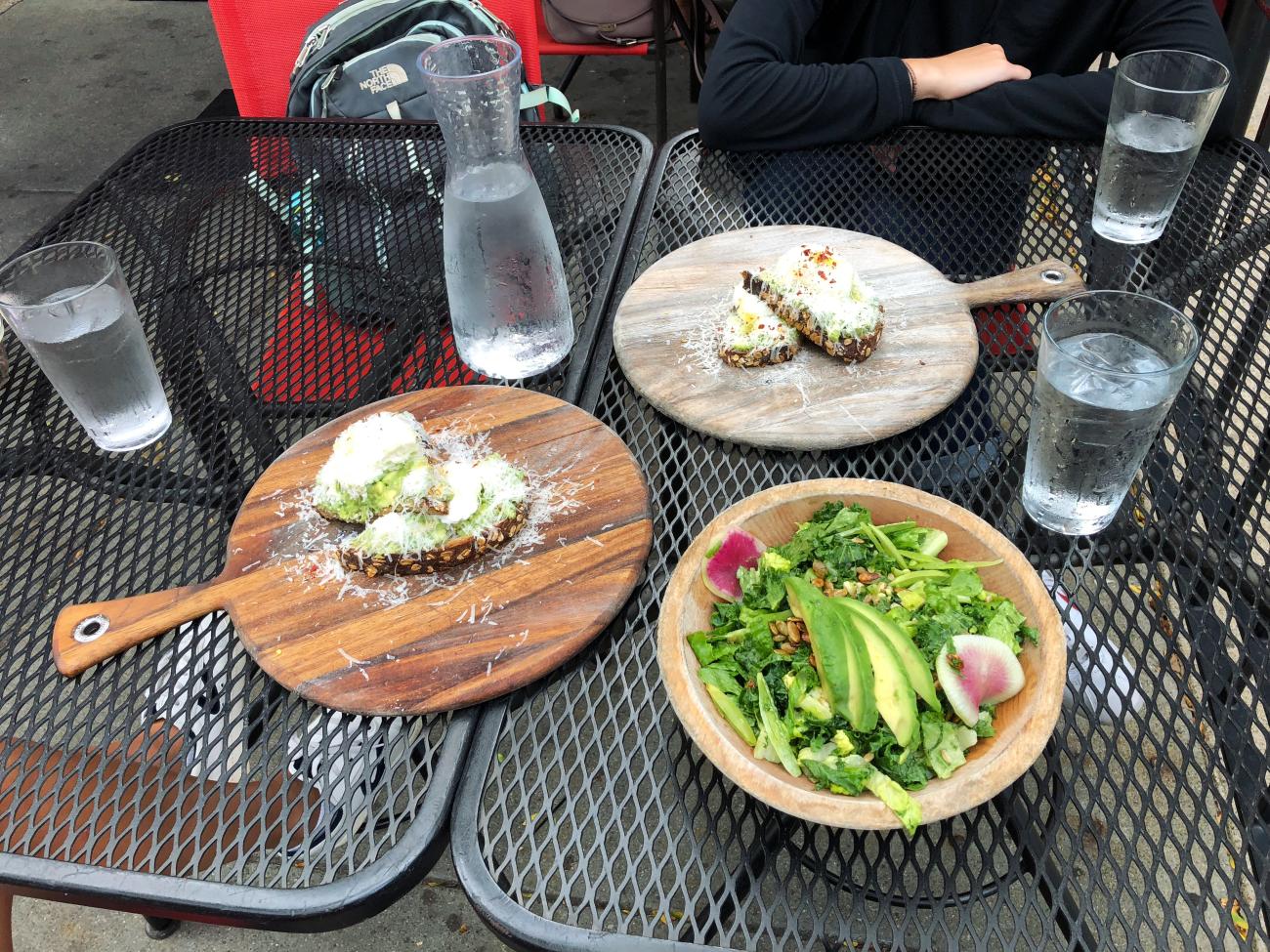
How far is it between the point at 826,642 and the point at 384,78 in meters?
1.98

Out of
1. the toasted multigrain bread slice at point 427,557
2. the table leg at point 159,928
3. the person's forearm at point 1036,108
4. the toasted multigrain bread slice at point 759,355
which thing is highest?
the person's forearm at point 1036,108

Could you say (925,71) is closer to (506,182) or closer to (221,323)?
(506,182)

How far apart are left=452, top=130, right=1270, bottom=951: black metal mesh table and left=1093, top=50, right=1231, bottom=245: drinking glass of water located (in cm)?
5

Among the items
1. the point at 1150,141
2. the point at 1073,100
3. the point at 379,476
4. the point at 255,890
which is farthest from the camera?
the point at 1073,100

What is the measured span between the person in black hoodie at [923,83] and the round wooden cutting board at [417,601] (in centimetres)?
91

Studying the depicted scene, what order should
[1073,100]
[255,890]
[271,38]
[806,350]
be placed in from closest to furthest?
[255,890] < [806,350] < [1073,100] < [271,38]

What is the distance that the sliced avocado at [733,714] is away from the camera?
2.81 feet

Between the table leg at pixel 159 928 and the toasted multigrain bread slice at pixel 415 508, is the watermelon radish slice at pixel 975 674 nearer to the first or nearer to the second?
the toasted multigrain bread slice at pixel 415 508

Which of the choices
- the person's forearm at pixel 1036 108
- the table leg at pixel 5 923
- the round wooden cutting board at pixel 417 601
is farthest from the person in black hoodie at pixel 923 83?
the table leg at pixel 5 923

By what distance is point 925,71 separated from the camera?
1.78 meters

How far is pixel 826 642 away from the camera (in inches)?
34.1

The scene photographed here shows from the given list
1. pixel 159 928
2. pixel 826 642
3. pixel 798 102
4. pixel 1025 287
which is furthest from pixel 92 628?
pixel 798 102

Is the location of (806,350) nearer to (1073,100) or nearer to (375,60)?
(1073,100)

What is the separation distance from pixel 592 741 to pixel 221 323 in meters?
1.07
